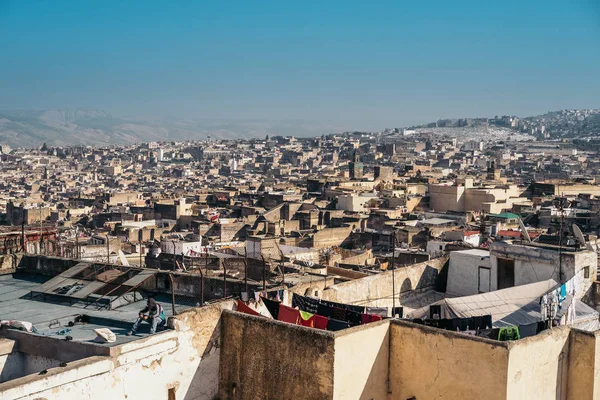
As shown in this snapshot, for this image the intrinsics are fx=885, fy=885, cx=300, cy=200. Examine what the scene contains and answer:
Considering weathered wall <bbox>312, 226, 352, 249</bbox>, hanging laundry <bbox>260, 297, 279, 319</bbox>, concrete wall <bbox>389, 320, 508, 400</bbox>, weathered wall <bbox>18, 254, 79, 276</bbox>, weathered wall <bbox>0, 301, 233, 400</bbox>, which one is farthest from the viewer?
weathered wall <bbox>312, 226, 352, 249</bbox>

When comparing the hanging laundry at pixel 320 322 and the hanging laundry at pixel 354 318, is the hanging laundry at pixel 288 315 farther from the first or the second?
the hanging laundry at pixel 354 318

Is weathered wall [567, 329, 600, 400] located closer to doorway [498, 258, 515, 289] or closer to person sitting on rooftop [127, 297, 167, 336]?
doorway [498, 258, 515, 289]

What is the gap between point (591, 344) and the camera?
8906mm

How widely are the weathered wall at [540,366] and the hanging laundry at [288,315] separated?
262 cm

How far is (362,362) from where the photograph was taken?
888 centimetres

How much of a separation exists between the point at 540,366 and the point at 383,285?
4.44m

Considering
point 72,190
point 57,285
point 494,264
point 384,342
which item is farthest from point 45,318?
point 72,190

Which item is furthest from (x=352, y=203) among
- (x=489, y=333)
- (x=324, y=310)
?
(x=489, y=333)

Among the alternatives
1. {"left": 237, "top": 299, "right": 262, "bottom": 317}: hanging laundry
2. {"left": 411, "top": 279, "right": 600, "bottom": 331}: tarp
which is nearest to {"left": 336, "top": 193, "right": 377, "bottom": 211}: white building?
{"left": 411, "top": 279, "right": 600, "bottom": 331}: tarp

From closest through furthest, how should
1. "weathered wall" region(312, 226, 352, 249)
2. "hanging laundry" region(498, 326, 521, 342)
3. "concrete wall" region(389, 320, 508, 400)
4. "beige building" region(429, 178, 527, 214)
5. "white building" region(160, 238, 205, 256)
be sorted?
"concrete wall" region(389, 320, 508, 400)
"hanging laundry" region(498, 326, 521, 342)
"white building" region(160, 238, 205, 256)
"weathered wall" region(312, 226, 352, 249)
"beige building" region(429, 178, 527, 214)

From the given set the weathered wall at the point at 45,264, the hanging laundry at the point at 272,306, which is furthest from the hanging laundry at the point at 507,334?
the weathered wall at the point at 45,264

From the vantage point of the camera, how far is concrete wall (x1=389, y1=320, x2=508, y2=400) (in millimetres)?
8391

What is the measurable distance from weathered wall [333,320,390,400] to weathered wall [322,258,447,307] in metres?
2.82

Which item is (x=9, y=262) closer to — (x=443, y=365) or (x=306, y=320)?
(x=306, y=320)
